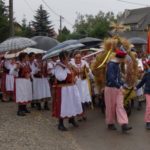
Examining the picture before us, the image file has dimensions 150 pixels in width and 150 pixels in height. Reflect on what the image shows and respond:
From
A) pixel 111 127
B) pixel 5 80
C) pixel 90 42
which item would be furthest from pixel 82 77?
pixel 90 42

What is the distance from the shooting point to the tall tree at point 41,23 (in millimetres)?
55000

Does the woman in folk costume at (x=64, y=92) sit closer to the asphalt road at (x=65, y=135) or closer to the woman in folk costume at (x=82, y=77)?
the asphalt road at (x=65, y=135)

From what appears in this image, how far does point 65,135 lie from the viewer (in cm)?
948

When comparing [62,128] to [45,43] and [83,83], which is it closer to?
[83,83]

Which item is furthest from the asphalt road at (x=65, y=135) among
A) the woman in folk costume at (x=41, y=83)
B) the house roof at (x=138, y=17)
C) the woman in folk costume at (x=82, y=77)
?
the house roof at (x=138, y=17)

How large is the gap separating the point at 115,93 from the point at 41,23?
A: 46.4m

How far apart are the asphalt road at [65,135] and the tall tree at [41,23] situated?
43.8 m

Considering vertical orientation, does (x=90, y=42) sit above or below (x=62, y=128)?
above

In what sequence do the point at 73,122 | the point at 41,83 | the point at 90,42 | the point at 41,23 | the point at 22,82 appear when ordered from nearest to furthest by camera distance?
the point at 73,122 → the point at 22,82 → the point at 41,83 → the point at 90,42 → the point at 41,23

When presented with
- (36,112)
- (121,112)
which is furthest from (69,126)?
(36,112)

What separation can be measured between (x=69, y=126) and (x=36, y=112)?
7.14 feet

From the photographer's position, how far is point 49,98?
13.0m

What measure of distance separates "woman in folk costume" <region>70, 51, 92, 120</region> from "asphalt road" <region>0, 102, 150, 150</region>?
0.58 m

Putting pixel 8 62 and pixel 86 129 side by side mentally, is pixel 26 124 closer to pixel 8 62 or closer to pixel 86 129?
pixel 86 129
